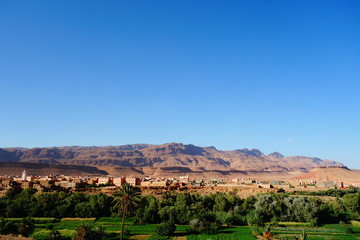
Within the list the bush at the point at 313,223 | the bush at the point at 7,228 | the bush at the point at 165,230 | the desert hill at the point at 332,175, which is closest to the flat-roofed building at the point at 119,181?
the bush at the point at 165,230

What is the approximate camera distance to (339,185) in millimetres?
92250

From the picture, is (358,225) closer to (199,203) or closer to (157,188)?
(199,203)

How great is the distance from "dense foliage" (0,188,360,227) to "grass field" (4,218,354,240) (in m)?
2.17

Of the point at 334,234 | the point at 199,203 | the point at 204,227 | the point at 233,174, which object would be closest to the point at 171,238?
the point at 204,227

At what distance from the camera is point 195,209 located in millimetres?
50906

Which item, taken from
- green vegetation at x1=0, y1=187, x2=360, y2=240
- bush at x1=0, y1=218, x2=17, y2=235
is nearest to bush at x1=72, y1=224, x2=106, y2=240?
green vegetation at x1=0, y1=187, x2=360, y2=240

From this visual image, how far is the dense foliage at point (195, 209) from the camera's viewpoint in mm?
48281

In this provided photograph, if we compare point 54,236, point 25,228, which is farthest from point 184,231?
point 25,228

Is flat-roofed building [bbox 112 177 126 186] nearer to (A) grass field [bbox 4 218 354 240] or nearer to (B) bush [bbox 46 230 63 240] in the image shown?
(A) grass field [bbox 4 218 354 240]

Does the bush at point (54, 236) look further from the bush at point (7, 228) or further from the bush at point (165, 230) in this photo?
the bush at point (165, 230)

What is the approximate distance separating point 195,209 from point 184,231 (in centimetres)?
852

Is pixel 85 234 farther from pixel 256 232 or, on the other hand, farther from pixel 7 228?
pixel 256 232

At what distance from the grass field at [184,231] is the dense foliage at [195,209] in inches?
85.6

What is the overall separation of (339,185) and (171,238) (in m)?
72.1
